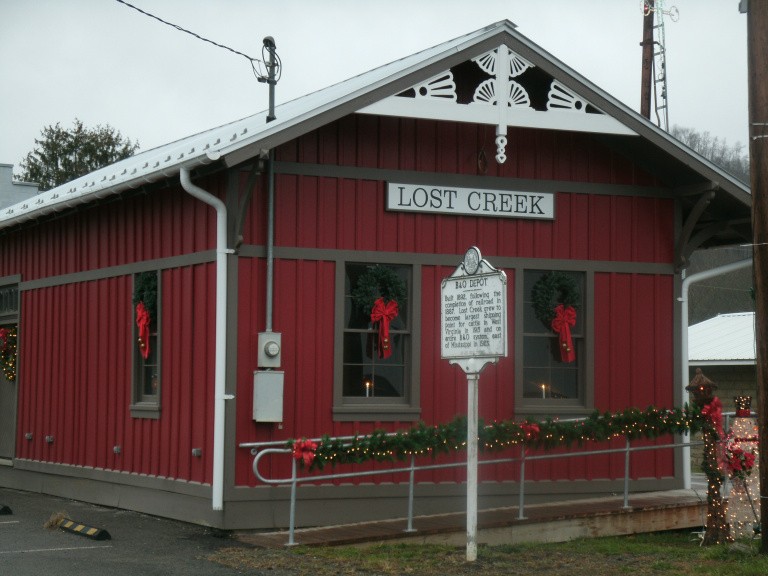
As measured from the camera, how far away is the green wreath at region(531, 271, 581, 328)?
48.6ft

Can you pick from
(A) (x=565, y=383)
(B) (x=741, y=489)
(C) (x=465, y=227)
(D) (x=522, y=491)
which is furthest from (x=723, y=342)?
(D) (x=522, y=491)

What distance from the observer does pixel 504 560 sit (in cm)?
1127

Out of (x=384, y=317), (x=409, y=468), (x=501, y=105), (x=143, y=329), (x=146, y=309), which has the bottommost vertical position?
(x=409, y=468)

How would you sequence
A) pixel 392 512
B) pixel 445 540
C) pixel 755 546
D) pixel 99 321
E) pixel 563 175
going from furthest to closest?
pixel 99 321
pixel 563 175
pixel 392 512
pixel 445 540
pixel 755 546

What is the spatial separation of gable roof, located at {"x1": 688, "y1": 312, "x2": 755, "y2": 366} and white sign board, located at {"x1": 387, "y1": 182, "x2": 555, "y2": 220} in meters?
14.4

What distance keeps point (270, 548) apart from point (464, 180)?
4.98 metres

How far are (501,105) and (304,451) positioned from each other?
436 centimetres

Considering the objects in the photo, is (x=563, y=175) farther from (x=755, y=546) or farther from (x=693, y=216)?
(x=755, y=546)

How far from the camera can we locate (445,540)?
12.9 m

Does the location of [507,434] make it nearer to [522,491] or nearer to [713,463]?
[522,491]

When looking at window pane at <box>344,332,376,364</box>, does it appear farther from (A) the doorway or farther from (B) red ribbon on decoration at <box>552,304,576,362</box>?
(A) the doorway

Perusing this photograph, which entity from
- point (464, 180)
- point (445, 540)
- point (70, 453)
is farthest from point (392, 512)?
point (70, 453)

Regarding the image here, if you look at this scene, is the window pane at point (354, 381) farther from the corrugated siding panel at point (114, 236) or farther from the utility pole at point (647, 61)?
the utility pole at point (647, 61)

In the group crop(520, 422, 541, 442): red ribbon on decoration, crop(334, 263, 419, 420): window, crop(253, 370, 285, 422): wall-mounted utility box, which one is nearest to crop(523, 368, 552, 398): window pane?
crop(520, 422, 541, 442): red ribbon on decoration
